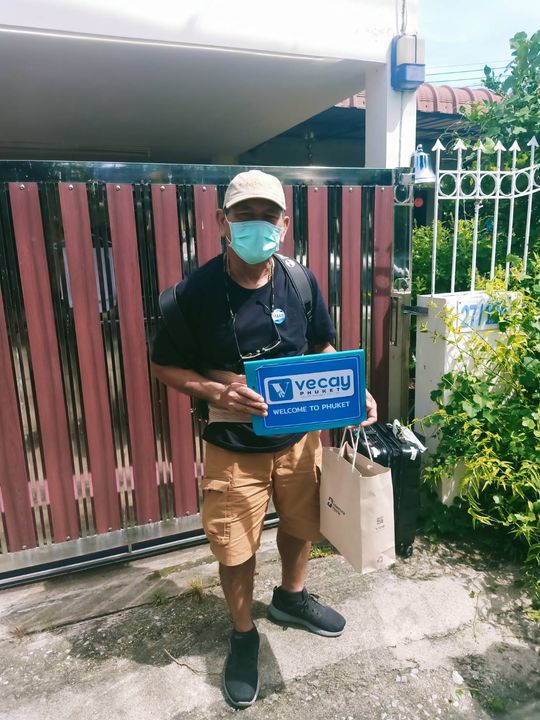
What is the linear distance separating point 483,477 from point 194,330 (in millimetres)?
1718

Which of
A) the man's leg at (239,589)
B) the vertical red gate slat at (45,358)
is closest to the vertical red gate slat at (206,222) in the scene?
the vertical red gate slat at (45,358)

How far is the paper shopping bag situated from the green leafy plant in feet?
3.37

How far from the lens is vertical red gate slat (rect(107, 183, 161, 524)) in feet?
8.32

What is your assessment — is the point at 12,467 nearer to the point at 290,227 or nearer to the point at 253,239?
the point at 253,239

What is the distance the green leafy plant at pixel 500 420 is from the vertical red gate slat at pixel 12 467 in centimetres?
221

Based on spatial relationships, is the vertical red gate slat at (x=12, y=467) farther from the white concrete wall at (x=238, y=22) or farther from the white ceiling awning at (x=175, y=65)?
the white ceiling awning at (x=175, y=65)

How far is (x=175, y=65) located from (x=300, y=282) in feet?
8.12

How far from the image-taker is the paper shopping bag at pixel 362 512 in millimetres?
1803

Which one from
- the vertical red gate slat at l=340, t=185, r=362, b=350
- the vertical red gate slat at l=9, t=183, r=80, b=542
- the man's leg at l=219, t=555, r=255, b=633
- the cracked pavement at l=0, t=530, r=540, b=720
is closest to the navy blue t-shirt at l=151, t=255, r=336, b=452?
the man's leg at l=219, t=555, r=255, b=633

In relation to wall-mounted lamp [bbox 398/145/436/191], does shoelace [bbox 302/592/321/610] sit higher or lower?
lower

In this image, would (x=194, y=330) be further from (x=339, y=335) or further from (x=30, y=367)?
(x=339, y=335)

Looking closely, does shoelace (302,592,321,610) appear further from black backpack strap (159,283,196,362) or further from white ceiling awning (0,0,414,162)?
white ceiling awning (0,0,414,162)

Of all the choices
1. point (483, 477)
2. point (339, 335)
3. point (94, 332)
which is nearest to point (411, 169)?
point (339, 335)

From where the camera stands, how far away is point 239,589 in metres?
2.02
